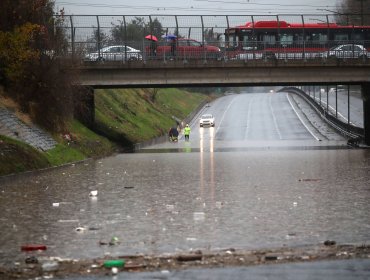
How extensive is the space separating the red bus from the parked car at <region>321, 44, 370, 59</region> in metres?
0.70

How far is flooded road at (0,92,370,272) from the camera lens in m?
17.5

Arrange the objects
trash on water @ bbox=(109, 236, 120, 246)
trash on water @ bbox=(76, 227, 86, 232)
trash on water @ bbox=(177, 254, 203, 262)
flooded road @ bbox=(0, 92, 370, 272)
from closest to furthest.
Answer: trash on water @ bbox=(177, 254, 203, 262)
trash on water @ bbox=(109, 236, 120, 246)
flooded road @ bbox=(0, 92, 370, 272)
trash on water @ bbox=(76, 227, 86, 232)

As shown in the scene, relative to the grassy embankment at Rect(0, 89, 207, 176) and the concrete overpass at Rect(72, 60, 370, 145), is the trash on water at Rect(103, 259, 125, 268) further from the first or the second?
the concrete overpass at Rect(72, 60, 370, 145)

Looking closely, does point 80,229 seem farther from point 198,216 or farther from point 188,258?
point 188,258

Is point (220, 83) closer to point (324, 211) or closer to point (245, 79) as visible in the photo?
point (245, 79)

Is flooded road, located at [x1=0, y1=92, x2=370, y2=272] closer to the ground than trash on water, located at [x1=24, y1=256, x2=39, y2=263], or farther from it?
farther from it

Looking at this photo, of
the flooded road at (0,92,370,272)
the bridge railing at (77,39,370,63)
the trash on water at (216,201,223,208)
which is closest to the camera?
the flooded road at (0,92,370,272)

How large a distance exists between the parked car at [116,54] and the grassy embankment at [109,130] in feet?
17.3

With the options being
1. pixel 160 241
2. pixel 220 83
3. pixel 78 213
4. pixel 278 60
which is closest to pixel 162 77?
pixel 220 83

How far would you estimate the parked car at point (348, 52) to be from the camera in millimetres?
66875

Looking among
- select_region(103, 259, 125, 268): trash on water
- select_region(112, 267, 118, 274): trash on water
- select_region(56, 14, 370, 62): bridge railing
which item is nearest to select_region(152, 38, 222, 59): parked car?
select_region(56, 14, 370, 62): bridge railing

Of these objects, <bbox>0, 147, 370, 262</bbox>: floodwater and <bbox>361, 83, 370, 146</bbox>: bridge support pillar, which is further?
<bbox>361, 83, 370, 146</bbox>: bridge support pillar

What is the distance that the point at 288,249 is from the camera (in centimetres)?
1612

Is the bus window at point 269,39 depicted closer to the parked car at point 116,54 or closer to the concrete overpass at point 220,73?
the concrete overpass at point 220,73
